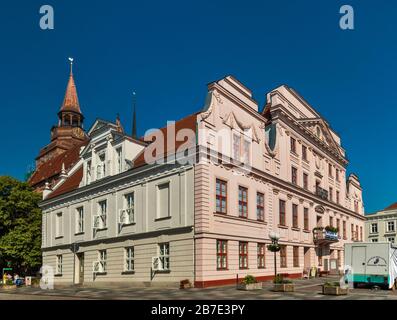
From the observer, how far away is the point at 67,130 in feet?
269

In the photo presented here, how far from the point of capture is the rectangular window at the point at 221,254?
94.6 feet

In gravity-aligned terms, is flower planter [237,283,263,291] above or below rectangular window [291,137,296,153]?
below

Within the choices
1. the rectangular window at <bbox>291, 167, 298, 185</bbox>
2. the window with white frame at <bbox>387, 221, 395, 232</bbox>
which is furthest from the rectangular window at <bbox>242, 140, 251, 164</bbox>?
the window with white frame at <bbox>387, 221, 395, 232</bbox>

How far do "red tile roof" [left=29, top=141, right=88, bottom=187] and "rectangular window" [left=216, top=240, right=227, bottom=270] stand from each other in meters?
40.3

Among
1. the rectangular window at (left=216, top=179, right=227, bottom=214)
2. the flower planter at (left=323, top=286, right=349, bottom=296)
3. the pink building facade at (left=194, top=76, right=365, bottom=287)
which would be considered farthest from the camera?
the rectangular window at (left=216, top=179, right=227, bottom=214)

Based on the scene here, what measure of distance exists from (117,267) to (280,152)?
15.9 m

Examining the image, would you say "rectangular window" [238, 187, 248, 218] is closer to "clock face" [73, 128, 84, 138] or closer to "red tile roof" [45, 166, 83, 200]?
"red tile roof" [45, 166, 83, 200]

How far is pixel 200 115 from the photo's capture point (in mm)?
28812

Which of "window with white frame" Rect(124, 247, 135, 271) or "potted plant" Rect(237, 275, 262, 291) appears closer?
"potted plant" Rect(237, 275, 262, 291)

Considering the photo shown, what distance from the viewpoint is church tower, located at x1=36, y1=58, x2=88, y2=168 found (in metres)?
Result: 80.3

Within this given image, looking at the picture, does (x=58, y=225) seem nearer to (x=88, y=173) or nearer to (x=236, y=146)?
(x=88, y=173)

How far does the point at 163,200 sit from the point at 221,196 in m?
3.92

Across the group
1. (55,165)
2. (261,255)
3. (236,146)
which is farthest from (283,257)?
(55,165)
